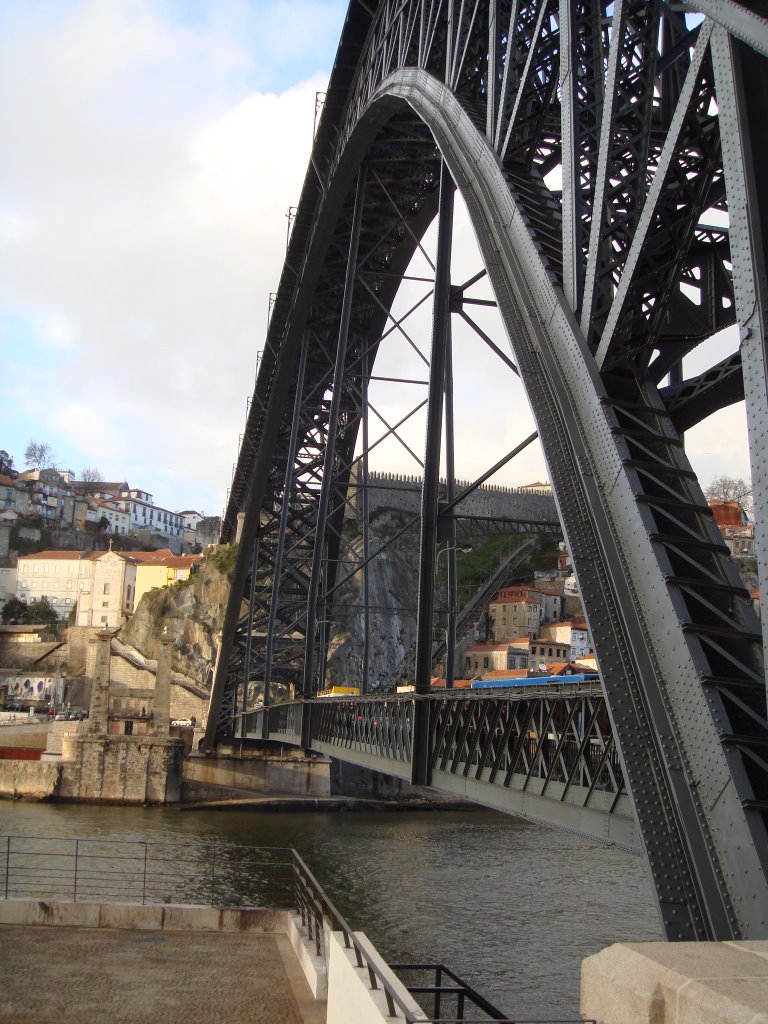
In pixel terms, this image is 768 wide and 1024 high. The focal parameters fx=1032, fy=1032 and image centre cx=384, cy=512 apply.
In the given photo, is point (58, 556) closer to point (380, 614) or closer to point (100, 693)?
point (380, 614)

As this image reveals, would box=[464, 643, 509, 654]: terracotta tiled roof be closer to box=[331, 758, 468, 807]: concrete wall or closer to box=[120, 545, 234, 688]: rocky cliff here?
box=[120, 545, 234, 688]: rocky cliff

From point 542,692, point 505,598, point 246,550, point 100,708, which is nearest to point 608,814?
point 542,692

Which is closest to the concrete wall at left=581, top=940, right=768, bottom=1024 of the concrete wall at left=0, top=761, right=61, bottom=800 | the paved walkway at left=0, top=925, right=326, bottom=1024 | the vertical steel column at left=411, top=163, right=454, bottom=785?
the paved walkway at left=0, top=925, right=326, bottom=1024

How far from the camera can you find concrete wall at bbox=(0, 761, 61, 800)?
46.0m

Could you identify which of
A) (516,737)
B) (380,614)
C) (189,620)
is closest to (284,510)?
(516,737)

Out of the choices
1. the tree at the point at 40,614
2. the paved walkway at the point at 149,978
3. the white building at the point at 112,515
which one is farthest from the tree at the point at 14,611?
the paved walkway at the point at 149,978

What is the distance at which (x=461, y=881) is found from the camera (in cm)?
2681

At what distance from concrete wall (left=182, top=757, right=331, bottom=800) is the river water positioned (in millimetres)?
2412

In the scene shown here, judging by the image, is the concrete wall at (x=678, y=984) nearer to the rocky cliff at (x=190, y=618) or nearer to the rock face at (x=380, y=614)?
the rock face at (x=380, y=614)

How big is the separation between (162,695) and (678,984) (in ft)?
169

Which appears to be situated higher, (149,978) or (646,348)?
(646,348)

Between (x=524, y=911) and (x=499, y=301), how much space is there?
56.7ft

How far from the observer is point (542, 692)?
947cm

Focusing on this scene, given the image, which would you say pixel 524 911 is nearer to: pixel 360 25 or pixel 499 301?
pixel 499 301
